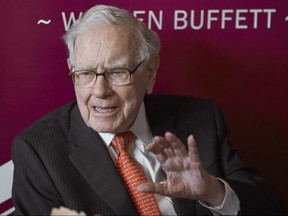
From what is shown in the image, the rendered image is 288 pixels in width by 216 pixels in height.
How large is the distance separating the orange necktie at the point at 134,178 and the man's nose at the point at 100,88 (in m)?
0.20

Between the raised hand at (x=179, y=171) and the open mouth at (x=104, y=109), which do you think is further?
the open mouth at (x=104, y=109)

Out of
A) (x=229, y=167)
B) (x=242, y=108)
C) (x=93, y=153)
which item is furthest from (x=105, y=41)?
(x=242, y=108)

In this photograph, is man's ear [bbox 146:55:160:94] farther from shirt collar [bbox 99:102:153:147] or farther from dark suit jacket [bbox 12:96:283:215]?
dark suit jacket [bbox 12:96:283:215]

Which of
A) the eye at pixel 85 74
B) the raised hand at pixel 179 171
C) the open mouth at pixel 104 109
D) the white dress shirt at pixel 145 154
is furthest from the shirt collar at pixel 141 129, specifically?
the raised hand at pixel 179 171

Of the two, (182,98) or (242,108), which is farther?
(242,108)

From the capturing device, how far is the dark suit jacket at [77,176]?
6.03ft

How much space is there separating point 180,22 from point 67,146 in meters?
0.79

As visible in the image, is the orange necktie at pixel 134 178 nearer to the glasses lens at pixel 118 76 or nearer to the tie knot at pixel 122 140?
the tie knot at pixel 122 140

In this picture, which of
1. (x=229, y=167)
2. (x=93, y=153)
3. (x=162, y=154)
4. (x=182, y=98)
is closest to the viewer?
(x=162, y=154)

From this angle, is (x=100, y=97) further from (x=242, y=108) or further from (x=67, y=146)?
(x=242, y=108)

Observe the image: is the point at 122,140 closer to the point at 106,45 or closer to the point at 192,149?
the point at 106,45

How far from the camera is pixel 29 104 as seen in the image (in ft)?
7.81

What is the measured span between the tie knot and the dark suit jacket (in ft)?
0.17

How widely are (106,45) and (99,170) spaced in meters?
0.42
